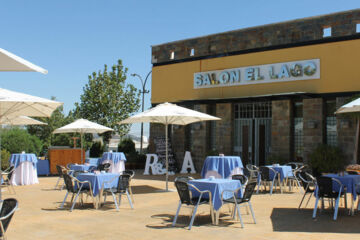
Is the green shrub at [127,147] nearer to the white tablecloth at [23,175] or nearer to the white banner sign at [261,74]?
the white banner sign at [261,74]

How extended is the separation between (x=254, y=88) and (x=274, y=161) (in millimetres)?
3292

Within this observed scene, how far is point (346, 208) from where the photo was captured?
865 cm

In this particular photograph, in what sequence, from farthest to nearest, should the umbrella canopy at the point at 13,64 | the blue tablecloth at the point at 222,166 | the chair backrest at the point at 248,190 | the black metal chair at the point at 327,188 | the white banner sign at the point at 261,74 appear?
the white banner sign at the point at 261,74, the blue tablecloth at the point at 222,166, the black metal chair at the point at 327,188, the chair backrest at the point at 248,190, the umbrella canopy at the point at 13,64

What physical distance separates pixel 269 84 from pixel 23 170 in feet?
32.5

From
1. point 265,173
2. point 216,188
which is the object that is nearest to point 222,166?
point 265,173

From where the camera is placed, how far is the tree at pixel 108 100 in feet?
88.8

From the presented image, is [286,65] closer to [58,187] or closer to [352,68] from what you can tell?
[352,68]

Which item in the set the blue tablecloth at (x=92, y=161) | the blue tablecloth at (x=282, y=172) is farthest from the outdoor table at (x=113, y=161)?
the blue tablecloth at (x=282, y=172)

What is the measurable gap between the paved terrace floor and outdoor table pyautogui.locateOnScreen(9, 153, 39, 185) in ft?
13.3

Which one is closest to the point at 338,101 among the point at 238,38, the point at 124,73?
the point at 238,38

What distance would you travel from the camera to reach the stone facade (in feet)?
50.1

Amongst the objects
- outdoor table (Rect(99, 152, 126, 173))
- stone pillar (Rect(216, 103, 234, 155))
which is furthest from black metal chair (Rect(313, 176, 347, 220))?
outdoor table (Rect(99, 152, 126, 173))

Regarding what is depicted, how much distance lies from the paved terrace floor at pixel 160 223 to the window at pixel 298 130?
21.4 ft

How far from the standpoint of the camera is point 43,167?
17094mm
